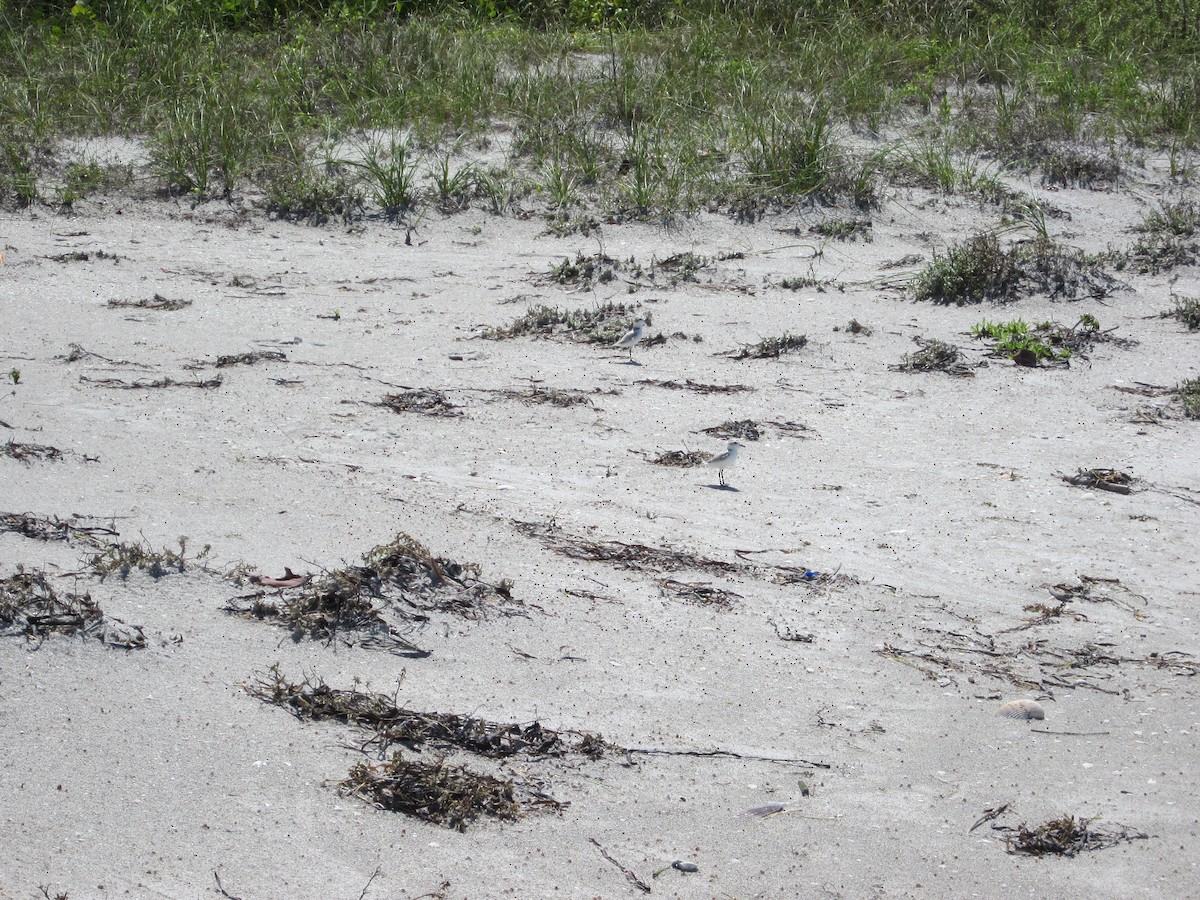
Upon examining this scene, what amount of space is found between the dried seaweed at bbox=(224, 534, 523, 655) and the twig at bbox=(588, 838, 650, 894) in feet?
2.88

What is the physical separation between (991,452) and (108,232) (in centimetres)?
568

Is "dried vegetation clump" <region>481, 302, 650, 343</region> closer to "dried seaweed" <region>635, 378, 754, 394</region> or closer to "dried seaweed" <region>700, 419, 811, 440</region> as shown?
"dried seaweed" <region>635, 378, 754, 394</region>

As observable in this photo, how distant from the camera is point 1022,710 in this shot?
133 inches

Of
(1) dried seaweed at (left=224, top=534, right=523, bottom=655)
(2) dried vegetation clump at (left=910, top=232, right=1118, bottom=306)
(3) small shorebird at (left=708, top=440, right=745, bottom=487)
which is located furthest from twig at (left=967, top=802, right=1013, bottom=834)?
(2) dried vegetation clump at (left=910, top=232, right=1118, bottom=306)

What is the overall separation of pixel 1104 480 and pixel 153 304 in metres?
4.73

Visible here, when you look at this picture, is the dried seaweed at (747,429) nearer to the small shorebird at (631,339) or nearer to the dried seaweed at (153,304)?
the small shorebird at (631,339)

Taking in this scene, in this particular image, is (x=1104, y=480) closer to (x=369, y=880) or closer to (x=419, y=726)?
(x=419, y=726)

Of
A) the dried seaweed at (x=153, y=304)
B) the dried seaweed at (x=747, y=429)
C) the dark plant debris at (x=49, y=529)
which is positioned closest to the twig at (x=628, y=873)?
the dark plant debris at (x=49, y=529)

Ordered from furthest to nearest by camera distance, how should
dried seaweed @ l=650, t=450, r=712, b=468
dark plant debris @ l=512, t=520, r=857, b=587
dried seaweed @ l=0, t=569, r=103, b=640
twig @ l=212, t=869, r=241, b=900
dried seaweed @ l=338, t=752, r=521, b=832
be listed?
1. dried seaweed @ l=650, t=450, r=712, b=468
2. dark plant debris @ l=512, t=520, r=857, b=587
3. dried seaweed @ l=0, t=569, r=103, b=640
4. dried seaweed @ l=338, t=752, r=521, b=832
5. twig @ l=212, t=869, r=241, b=900

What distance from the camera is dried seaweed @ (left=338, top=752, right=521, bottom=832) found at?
2.78 meters

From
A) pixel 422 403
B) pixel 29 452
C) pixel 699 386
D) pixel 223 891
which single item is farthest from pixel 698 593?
pixel 29 452

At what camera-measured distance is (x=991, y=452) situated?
516cm

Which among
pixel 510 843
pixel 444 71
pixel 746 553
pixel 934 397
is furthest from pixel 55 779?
pixel 444 71

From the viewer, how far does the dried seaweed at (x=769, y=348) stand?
20.5 ft
